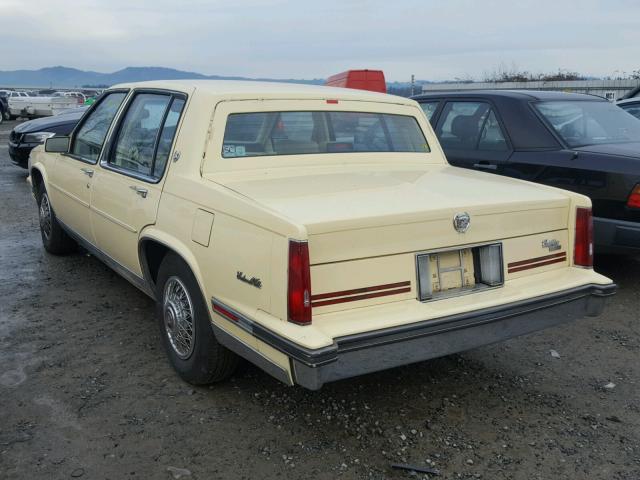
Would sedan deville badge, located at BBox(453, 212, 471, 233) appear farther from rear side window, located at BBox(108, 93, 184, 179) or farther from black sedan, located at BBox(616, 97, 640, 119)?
black sedan, located at BBox(616, 97, 640, 119)

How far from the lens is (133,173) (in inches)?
156

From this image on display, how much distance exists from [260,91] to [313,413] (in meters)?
1.90

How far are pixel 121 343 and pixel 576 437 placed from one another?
9.13ft

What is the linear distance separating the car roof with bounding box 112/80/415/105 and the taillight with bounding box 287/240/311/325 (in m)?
1.40

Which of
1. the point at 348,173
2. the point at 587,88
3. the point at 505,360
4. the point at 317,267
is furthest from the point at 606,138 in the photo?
the point at 587,88

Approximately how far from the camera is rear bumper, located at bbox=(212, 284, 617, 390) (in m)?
2.54

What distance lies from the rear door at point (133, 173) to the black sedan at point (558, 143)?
3.16 metres

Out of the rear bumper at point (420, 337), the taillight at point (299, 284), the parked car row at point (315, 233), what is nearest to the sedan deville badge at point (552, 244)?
the parked car row at point (315, 233)

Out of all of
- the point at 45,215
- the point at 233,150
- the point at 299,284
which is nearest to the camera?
the point at 299,284

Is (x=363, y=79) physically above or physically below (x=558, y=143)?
above

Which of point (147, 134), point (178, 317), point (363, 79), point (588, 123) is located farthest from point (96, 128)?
point (363, 79)

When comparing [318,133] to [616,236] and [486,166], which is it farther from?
[616,236]

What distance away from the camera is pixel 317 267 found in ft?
8.67

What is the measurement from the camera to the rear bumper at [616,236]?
4824 mm
